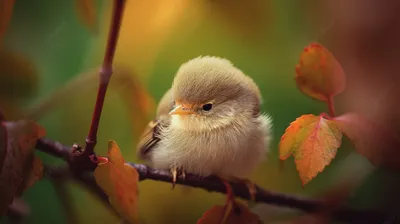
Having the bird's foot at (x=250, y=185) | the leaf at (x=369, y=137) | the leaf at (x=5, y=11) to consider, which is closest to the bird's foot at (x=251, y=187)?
the bird's foot at (x=250, y=185)

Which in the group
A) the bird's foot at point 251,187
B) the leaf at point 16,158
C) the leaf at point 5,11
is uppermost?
the leaf at point 5,11

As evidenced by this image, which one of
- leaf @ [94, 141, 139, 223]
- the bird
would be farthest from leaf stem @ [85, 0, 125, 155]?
the bird

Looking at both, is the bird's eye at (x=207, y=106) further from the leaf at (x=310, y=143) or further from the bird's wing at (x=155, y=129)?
the leaf at (x=310, y=143)

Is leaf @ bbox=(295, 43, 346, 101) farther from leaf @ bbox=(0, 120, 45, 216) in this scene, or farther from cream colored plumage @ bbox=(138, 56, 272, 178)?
leaf @ bbox=(0, 120, 45, 216)

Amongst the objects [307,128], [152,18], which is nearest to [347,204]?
[307,128]

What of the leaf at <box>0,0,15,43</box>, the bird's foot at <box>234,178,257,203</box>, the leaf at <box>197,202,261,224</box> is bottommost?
the bird's foot at <box>234,178,257,203</box>

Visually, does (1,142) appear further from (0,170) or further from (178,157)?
(178,157)

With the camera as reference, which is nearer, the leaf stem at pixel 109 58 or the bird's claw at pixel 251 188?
the leaf stem at pixel 109 58
